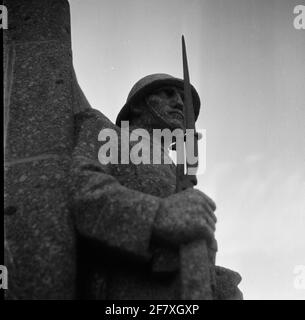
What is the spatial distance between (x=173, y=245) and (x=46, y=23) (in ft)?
9.34

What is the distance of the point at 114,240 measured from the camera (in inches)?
151

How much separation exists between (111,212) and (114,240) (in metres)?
0.22

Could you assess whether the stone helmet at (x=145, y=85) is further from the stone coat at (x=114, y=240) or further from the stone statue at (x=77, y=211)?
the stone coat at (x=114, y=240)

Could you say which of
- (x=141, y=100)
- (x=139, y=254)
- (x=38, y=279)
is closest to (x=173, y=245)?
(x=139, y=254)

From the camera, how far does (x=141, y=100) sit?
19.5 ft

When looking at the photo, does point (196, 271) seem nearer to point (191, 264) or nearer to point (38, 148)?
point (191, 264)

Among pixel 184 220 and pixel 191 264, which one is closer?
pixel 191 264

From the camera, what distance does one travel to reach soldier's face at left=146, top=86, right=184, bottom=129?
18.4 ft

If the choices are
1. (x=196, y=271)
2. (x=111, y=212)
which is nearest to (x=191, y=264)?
(x=196, y=271)

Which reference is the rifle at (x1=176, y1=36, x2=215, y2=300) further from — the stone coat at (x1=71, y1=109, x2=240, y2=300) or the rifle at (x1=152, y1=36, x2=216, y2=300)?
the stone coat at (x1=71, y1=109, x2=240, y2=300)

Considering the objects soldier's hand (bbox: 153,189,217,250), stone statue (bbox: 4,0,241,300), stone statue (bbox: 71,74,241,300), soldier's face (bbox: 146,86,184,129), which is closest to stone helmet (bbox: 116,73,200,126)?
soldier's face (bbox: 146,86,184,129)

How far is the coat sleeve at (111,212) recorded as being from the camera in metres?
3.80

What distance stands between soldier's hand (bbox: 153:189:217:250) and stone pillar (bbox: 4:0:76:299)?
2.32ft
